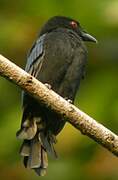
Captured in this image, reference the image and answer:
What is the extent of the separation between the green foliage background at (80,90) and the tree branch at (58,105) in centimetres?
216

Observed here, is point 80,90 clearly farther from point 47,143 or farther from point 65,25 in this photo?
point 47,143

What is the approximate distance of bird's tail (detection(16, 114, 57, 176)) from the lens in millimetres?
6637

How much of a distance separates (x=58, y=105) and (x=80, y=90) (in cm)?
268

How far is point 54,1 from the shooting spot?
8633 millimetres

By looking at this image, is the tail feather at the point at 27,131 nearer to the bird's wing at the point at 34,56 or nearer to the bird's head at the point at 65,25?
the bird's wing at the point at 34,56

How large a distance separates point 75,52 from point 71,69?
0.16 metres

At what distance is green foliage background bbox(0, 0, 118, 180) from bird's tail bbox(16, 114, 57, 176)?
1361 mm

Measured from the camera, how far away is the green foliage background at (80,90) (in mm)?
8242

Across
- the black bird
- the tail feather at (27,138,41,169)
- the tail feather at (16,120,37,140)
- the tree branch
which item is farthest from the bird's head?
the tree branch

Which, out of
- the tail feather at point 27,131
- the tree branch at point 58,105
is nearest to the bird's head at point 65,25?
the tail feather at point 27,131

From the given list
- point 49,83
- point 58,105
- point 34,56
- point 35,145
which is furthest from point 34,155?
point 58,105

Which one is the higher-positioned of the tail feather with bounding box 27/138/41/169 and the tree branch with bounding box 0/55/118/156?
the tree branch with bounding box 0/55/118/156

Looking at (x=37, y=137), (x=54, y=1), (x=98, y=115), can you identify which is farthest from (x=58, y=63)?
(x=54, y=1)

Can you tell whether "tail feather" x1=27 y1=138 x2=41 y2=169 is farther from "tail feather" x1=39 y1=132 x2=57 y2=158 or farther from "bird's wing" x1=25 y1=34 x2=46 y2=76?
"bird's wing" x1=25 y1=34 x2=46 y2=76
